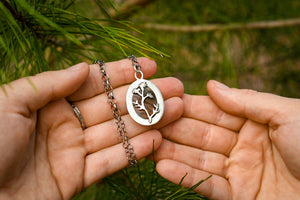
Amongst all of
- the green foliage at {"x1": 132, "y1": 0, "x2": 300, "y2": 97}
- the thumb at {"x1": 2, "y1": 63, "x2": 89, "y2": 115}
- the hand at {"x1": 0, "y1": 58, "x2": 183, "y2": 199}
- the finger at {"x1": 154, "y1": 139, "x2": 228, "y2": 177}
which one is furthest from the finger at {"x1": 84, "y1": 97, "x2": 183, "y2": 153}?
the green foliage at {"x1": 132, "y1": 0, "x2": 300, "y2": 97}

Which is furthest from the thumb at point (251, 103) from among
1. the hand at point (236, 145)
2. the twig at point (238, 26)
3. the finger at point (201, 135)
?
the twig at point (238, 26)

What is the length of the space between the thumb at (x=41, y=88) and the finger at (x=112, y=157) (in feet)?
1.01

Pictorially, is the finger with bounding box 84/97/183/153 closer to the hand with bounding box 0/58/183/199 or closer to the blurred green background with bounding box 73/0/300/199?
the hand with bounding box 0/58/183/199

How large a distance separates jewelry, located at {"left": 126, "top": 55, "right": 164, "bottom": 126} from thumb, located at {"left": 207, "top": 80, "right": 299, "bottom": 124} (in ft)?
0.91

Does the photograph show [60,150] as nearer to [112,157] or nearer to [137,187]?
[112,157]

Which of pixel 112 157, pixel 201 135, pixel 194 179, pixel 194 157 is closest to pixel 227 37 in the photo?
pixel 201 135

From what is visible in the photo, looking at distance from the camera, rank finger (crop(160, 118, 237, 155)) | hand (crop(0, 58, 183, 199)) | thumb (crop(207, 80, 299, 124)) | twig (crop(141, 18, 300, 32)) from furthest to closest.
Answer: twig (crop(141, 18, 300, 32)) → finger (crop(160, 118, 237, 155)) → thumb (crop(207, 80, 299, 124)) → hand (crop(0, 58, 183, 199))

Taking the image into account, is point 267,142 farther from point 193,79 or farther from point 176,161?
point 193,79

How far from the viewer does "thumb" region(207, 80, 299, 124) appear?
96 cm

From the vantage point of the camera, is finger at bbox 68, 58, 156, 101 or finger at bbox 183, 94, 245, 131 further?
finger at bbox 183, 94, 245, 131

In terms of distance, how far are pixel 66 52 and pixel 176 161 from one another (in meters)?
0.72

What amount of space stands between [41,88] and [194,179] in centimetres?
74

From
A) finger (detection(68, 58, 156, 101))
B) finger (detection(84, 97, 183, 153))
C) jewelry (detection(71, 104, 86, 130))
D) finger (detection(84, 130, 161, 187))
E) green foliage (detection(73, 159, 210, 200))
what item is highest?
finger (detection(68, 58, 156, 101))

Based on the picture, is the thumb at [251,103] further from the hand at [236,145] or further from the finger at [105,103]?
the finger at [105,103]
